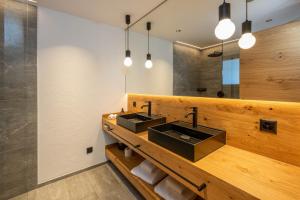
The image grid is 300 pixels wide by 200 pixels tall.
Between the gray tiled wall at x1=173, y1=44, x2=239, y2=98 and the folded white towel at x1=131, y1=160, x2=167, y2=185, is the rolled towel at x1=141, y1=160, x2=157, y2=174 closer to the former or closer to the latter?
the folded white towel at x1=131, y1=160, x2=167, y2=185

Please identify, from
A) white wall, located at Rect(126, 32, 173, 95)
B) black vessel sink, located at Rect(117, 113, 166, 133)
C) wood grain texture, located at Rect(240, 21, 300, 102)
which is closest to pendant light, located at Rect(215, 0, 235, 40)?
wood grain texture, located at Rect(240, 21, 300, 102)

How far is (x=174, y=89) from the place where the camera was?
2.02m

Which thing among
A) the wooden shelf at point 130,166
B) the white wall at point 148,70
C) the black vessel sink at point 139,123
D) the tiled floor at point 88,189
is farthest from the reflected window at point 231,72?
the tiled floor at point 88,189

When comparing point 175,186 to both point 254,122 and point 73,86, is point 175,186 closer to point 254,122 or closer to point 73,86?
point 254,122

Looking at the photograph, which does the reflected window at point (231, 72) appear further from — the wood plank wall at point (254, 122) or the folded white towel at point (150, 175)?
the folded white towel at point (150, 175)

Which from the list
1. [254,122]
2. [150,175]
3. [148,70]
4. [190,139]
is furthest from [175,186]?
[148,70]

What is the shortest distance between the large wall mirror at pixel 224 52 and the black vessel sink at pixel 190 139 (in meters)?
0.43

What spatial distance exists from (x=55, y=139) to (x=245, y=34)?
2.52 metres

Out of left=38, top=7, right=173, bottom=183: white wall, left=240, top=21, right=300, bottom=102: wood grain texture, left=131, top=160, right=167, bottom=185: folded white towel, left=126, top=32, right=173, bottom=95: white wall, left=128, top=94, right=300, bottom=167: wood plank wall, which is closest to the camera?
left=128, top=94, right=300, bottom=167: wood plank wall

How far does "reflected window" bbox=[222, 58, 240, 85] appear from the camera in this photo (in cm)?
144

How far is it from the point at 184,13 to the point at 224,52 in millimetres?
772

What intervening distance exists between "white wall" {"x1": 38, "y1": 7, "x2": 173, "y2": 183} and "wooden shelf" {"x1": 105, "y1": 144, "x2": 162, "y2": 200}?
221 mm

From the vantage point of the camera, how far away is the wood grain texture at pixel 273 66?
44.8 inches

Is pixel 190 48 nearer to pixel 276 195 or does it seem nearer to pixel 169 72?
pixel 169 72
